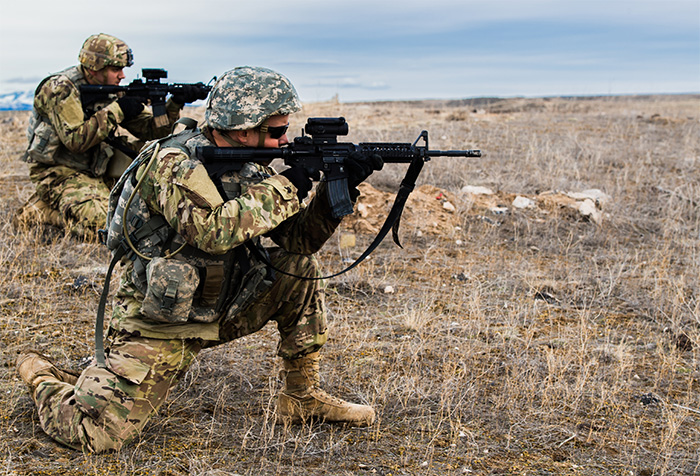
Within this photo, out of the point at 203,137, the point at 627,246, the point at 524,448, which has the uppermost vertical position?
the point at 203,137

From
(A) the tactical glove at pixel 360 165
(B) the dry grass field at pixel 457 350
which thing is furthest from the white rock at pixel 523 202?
(A) the tactical glove at pixel 360 165

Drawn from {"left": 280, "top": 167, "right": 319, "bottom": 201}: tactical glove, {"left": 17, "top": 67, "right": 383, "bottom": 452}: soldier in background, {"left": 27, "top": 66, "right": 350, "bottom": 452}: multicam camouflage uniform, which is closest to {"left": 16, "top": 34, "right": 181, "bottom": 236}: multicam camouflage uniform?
{"left": 17, "top": 67, "right": 383, "bottom": 452}: soldier in background

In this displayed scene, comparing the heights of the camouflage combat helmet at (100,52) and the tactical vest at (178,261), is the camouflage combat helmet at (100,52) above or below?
above

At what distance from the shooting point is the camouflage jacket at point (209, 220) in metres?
2.95

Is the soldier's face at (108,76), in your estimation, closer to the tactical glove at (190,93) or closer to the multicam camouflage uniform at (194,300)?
the tactical glove at (190,93)

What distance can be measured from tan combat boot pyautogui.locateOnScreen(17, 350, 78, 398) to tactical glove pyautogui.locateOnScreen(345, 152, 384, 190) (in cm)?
183

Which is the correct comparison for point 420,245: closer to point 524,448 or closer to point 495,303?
point 495,303

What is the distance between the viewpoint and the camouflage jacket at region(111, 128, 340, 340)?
2947 millimetres

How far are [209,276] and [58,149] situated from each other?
172 inches

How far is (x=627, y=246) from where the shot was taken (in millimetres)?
6859

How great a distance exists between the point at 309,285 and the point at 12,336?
219 centimetres

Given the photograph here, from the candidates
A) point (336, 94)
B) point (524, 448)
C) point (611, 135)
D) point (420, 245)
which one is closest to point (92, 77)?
point (420, 245)

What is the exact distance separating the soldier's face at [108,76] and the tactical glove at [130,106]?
0.67 feet

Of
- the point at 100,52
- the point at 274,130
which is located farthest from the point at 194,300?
the point at 100,52
